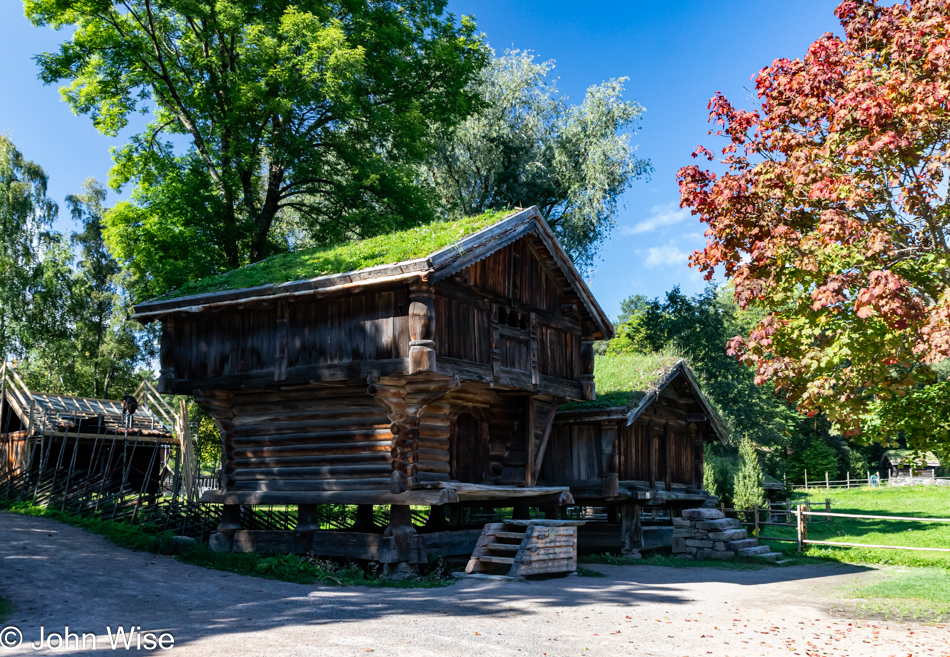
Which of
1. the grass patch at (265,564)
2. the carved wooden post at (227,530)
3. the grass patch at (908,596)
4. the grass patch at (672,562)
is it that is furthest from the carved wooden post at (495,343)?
the grass patch at (908,596)

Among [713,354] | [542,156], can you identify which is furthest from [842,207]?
[713,354]

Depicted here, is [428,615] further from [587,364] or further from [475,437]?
[587,364]

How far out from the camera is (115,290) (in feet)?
144

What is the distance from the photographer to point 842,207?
1300 cm

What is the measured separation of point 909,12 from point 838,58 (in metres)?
1.43

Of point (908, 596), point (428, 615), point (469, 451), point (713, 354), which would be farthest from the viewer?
point (713, 354)

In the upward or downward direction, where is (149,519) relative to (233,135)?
downward

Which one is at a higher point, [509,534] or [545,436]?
[545,436]

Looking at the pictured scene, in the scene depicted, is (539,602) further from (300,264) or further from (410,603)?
(300,264)

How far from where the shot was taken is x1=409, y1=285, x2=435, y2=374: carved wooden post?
1511 centimetres

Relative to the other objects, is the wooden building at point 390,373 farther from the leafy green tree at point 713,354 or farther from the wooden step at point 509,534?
the leafy green tree at point 713,354

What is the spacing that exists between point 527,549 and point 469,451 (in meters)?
3.82

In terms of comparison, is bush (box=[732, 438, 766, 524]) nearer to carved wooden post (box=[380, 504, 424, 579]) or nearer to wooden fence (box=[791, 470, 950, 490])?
carved wooden post (box=[380, 504, 424, 579])

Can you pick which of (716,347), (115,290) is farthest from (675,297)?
(115,290)
